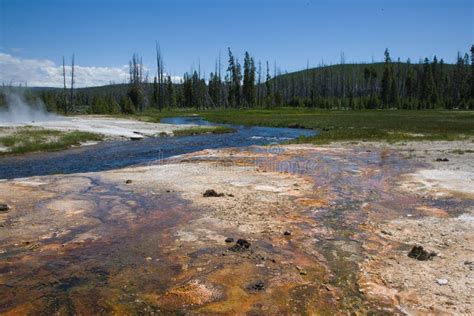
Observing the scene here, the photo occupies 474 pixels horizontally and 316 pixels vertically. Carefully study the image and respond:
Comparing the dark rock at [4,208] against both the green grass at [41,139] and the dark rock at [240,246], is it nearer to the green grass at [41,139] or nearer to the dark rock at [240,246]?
the dark rock at [240,246]

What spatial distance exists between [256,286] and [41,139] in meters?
29.1

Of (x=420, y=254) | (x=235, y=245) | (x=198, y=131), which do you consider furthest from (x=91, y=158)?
(x=420, y=254)

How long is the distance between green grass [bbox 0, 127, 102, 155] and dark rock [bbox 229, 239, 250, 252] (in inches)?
925

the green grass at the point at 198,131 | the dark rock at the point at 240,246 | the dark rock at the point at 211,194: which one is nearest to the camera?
the dark rock at the point at 240,246

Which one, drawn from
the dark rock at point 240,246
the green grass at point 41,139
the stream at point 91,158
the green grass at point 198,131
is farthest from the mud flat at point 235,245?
the green grass at point 198,131

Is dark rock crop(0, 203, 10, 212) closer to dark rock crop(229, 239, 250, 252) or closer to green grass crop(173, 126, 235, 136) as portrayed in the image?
dark rock crop(229, 239, 250, 252)

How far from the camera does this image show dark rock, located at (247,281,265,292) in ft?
20.7

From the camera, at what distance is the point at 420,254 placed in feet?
24.5

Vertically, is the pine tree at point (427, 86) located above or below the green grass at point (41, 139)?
above

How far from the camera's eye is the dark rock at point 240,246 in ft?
26.0

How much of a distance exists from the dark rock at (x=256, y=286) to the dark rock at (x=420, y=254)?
10.6 feet

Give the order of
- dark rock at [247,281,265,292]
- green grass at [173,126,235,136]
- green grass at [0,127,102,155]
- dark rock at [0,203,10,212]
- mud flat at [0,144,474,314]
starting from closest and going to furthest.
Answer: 1. mud flat at [0,144,474,314]
2. dark rock at [247,281,265,292]
3. dark rock at [0,203,10,212]
4. green grass at [0,127,102,155]
5. green grass at [173,126,235,136]

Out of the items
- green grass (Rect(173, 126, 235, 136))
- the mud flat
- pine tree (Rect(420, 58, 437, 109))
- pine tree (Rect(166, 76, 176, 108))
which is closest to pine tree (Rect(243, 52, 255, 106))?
pine tree (Rect(166, 76, 176, 108))

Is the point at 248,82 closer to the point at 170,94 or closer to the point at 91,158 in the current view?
the point at 170,94
